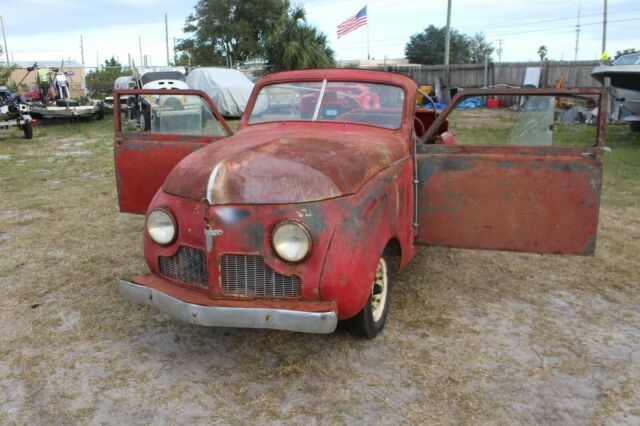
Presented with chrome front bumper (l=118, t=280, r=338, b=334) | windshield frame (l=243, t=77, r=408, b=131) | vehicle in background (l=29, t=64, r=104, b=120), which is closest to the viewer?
chrome front bumper (l=118, t=280, r=338, b=334)

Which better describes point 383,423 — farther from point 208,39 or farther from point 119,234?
point 208,39

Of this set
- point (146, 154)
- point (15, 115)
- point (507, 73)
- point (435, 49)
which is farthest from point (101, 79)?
point (435, 49)

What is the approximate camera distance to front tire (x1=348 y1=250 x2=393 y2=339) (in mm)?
3365

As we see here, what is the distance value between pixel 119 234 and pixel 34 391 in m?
3.01

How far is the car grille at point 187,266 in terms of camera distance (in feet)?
10.3

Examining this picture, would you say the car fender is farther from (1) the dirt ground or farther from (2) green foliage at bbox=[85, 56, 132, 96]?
(2) green foliage at bbox=[85, 56, 132, 96]

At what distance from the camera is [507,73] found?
2261 cm

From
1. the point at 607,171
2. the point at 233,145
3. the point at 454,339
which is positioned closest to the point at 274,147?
the point at 233,145

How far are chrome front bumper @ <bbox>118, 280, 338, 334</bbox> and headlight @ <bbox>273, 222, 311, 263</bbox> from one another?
0.96 feet

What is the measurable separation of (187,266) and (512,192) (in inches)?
87.0

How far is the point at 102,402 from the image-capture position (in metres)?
2.93

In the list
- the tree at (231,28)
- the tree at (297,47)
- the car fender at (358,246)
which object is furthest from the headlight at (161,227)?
the tree at (231,28)

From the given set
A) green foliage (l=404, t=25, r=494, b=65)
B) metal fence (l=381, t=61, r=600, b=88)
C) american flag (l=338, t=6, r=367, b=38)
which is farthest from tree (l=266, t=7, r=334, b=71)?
Result: green foliage (l=404, t=25, r=494, b=65)

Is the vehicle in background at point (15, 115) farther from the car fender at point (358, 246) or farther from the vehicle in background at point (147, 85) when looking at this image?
A: the car fender at point (358, 246)
